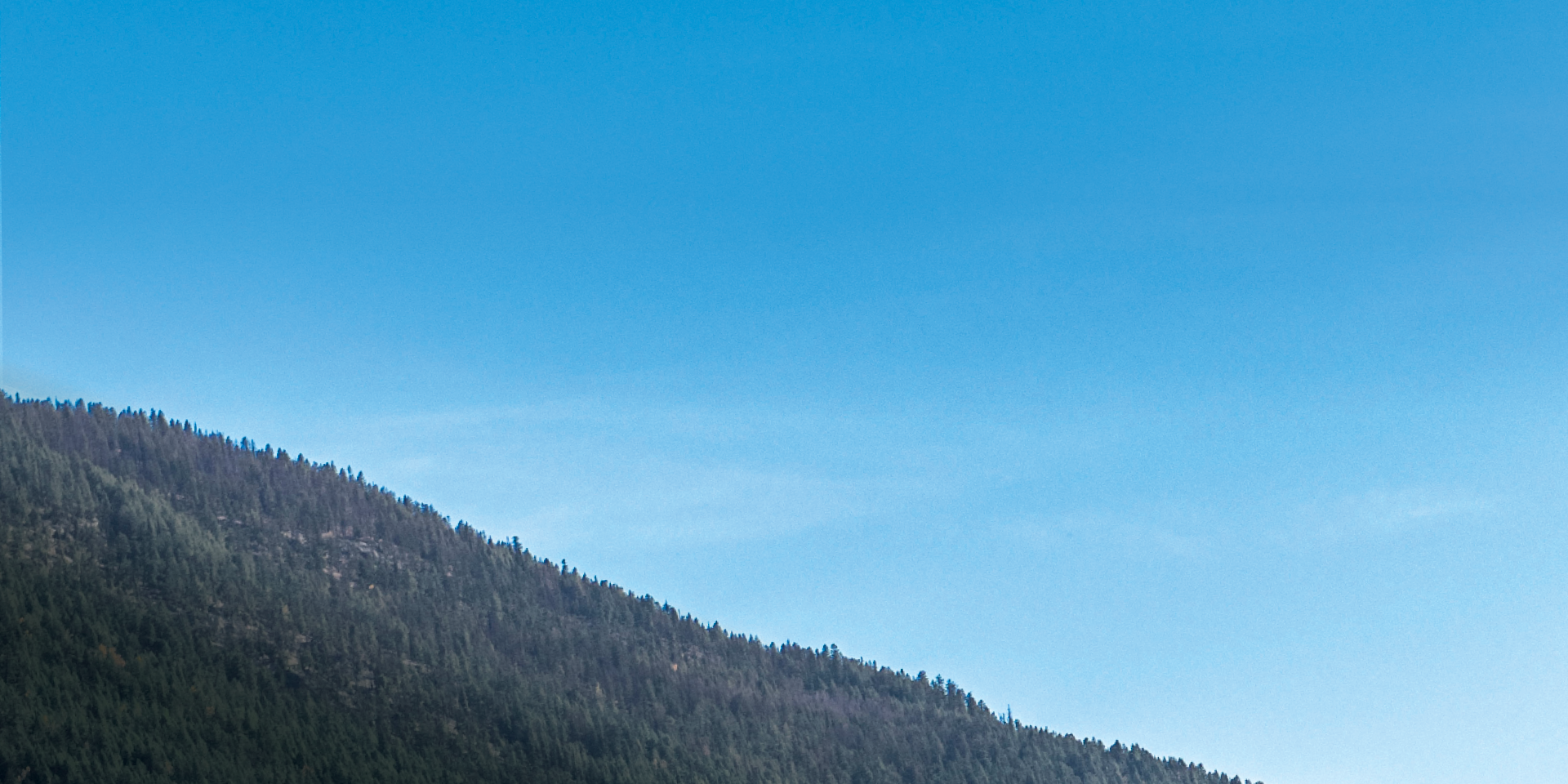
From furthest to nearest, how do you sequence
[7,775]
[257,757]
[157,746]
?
[257,757] < [157,746] < [7,775]

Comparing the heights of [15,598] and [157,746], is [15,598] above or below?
above

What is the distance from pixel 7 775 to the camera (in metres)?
153

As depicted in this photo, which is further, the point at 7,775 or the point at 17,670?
the point at 17,670

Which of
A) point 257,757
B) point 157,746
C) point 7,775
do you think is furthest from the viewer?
point 257,757

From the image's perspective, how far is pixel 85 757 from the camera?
529ft

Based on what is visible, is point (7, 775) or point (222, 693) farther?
point (222, 693)

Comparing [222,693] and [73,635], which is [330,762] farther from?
[73,635]

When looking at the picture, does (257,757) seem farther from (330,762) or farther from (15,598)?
(15,598)

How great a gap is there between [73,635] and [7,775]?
44071 mm

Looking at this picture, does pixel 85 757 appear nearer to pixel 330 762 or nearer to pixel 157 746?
pixel 157 746

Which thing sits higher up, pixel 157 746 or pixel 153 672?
pixel 153 672

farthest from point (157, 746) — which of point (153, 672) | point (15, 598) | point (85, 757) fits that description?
point (15, 598)

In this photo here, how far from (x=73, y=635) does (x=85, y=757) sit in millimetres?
38308

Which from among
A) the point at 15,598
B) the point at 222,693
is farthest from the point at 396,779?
the point at 15,598
